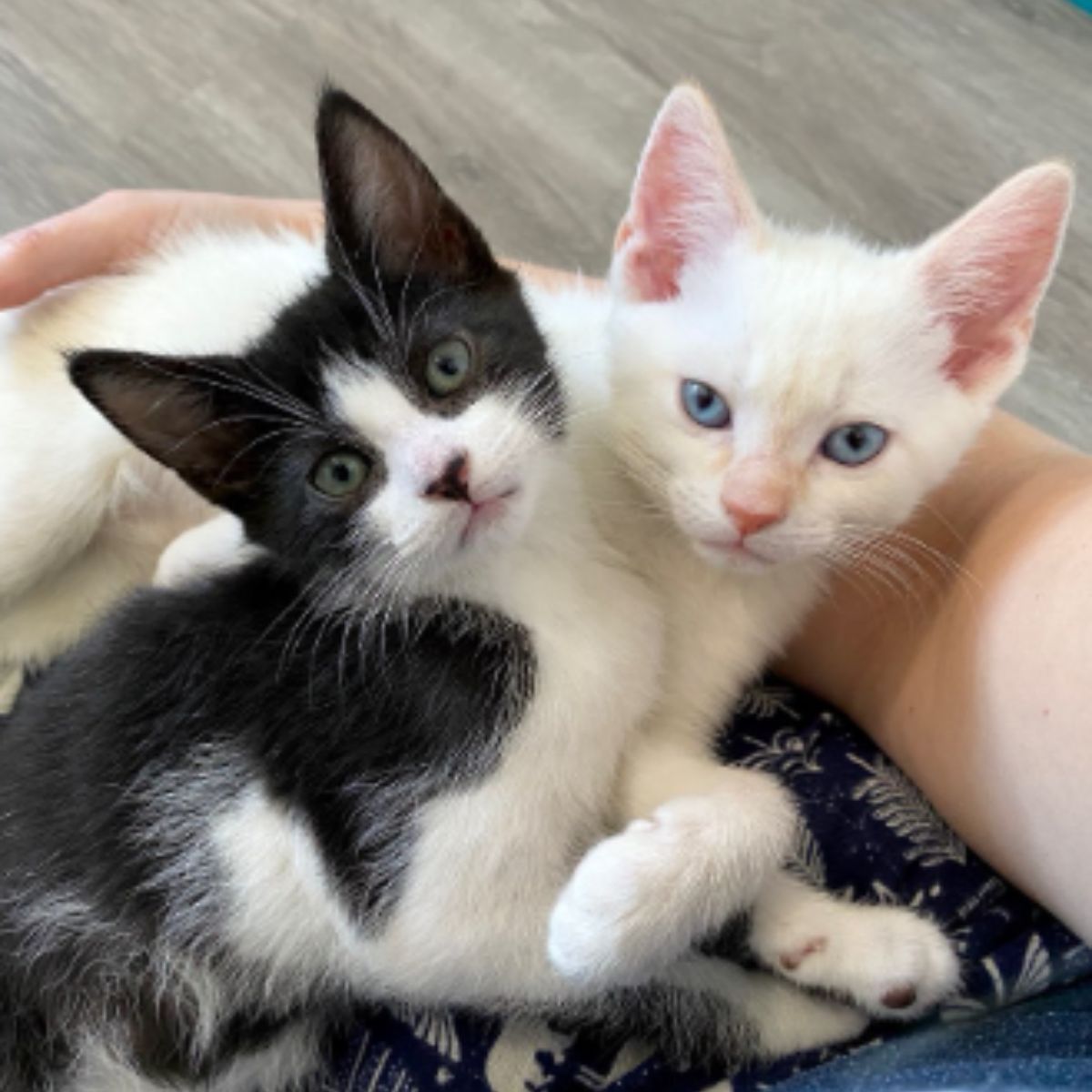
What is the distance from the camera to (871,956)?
1165 millimetres

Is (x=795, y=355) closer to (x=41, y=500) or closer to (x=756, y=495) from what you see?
(x=756, y=495)

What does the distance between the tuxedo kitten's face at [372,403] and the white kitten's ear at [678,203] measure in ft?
0.62

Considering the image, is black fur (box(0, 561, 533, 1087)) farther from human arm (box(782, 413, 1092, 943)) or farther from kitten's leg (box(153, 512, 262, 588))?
human arm (box(782, 413, 1092, 943))

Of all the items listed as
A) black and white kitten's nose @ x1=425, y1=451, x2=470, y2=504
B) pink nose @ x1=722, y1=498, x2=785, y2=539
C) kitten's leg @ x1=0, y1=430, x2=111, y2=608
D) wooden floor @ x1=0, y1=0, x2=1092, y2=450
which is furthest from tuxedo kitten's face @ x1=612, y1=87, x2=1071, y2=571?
wooden floor @ x1=0, y1=0, x2=1092, y2=450

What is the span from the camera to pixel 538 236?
2463mm

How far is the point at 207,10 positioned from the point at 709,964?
2.32 metres

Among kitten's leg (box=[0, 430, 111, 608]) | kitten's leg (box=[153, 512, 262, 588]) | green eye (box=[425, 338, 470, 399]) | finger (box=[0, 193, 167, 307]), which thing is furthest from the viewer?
finger (box=[0, 193, 167, 307])

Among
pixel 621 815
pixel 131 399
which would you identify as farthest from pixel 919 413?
pixel 131 399

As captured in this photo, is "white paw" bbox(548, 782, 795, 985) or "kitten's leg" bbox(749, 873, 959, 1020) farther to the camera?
"kitten's leg" bbox(749, 873, 959, 1020)

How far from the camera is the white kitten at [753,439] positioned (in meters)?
1.14

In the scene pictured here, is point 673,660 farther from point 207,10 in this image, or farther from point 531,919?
point 207,10

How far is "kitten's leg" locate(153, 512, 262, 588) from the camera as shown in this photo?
1.29 metres

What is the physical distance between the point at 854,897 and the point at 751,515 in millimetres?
452

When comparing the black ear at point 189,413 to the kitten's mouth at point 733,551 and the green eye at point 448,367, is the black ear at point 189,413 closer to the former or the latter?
the green eye at point 448,367
